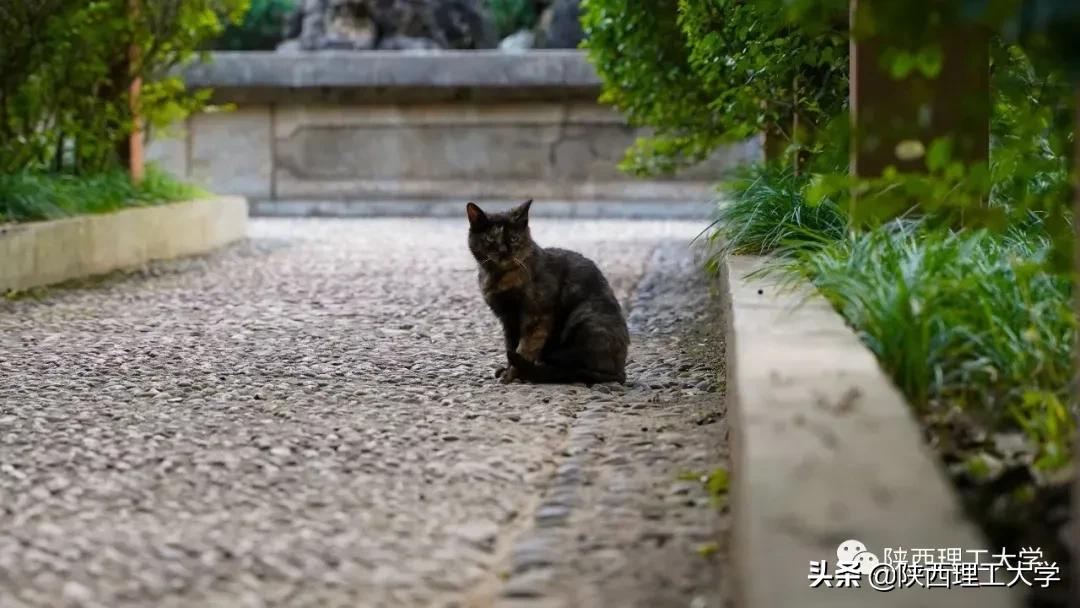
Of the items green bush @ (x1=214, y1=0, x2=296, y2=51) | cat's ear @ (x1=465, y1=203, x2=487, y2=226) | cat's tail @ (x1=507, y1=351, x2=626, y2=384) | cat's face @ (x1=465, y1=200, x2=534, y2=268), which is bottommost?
cat's tail @ (x1=507, y1=351, x2=626, y2=384)

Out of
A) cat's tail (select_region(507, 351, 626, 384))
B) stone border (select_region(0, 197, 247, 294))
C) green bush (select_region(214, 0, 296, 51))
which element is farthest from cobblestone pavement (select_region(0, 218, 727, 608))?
green bush (select_region(214, 0, 296, 51))

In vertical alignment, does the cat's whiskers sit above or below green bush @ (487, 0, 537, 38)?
below

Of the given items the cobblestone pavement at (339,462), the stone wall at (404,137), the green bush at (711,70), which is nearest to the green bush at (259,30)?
the stone wall at (404,137)

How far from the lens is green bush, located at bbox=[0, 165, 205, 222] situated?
7703mm

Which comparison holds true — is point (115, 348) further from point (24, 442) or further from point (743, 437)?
point (743, 437)

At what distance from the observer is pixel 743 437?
260 cm

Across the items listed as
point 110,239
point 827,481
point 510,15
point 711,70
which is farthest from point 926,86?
point 510,15

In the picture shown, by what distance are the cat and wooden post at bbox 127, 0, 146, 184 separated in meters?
4.84

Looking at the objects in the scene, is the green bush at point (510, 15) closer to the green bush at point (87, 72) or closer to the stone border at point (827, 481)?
the green bush at point (87, 72)

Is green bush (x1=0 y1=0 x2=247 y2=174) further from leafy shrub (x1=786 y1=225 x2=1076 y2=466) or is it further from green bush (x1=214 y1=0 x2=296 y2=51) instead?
green bush (x1=214 y1=0 x2=296 y2=51)

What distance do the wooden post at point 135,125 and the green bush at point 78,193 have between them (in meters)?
0.08

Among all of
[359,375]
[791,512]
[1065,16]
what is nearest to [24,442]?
[359,375]

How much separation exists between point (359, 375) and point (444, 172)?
8.82 meters

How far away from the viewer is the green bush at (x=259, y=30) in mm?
18931
